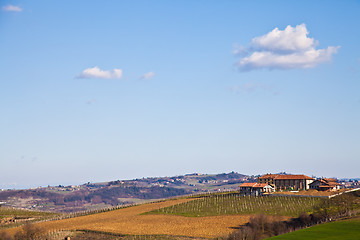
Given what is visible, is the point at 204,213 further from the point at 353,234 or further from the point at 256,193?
the point at 353,234

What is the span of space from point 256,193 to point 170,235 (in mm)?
75760

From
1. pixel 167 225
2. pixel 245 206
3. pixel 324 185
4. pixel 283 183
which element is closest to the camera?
pixel 167 225

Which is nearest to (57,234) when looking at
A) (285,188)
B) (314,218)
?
(314,218)

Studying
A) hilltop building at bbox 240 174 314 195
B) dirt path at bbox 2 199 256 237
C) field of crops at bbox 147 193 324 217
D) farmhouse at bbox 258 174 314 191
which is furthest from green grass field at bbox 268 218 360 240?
farmhouse at bbox 258 174 314 191

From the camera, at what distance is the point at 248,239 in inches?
3100

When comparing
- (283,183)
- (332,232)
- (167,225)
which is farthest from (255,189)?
(332,232)

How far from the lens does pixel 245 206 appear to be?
440 feet

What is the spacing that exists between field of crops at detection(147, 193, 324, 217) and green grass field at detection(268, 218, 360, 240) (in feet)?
155

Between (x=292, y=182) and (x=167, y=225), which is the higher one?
(x=292, y=182)

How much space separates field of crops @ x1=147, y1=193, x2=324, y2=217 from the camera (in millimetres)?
121669

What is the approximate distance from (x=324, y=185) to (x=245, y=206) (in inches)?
2127

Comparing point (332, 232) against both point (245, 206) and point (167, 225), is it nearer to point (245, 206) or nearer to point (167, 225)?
point (167, 225)

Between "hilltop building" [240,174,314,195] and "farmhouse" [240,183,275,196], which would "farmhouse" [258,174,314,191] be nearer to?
"hilltop building" [240,174,314,195]

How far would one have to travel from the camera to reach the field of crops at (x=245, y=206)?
121669 mm
